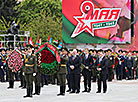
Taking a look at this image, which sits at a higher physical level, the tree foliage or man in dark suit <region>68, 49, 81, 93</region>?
the tree foliage

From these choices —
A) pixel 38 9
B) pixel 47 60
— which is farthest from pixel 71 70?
pixel 38 9

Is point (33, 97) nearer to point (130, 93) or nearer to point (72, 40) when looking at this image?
point (130, 93)

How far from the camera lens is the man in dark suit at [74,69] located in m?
21.3

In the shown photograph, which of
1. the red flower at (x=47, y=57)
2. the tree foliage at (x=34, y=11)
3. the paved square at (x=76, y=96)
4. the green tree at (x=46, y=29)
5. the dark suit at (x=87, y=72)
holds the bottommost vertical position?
the paved square at (x=76, y=96)

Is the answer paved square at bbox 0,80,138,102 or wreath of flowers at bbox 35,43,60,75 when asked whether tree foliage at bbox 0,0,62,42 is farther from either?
wreath of flowers at bbox 35,43,60,75

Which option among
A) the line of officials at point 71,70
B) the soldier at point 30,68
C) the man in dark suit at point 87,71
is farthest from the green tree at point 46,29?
the soldier at point 30,68

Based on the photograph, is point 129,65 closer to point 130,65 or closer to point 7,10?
point 130,65

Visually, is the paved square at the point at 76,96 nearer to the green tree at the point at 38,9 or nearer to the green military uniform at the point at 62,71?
the green military uniform at the point at 62,71

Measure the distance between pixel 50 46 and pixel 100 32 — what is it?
919 inches

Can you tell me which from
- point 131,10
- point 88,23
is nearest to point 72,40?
point 88,23

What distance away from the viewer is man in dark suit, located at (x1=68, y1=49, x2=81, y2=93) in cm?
2128

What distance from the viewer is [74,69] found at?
2138 cm

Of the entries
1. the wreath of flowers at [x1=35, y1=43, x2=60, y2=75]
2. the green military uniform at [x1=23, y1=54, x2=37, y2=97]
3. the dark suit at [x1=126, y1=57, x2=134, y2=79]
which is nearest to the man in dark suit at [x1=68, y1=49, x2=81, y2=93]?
the wreath of flowers at [x1=35, y1=43, x2=60, y2=75]

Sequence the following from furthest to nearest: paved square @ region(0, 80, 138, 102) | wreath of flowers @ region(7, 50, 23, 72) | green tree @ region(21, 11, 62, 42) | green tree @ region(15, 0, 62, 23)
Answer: green tree @ region(15, 0, 62, 23), green tree @ region(21, 11, 62, 42), wreath of flowers @ region(7, 50, 23, 72), paved square @ region(0, 80, 138, 102)
